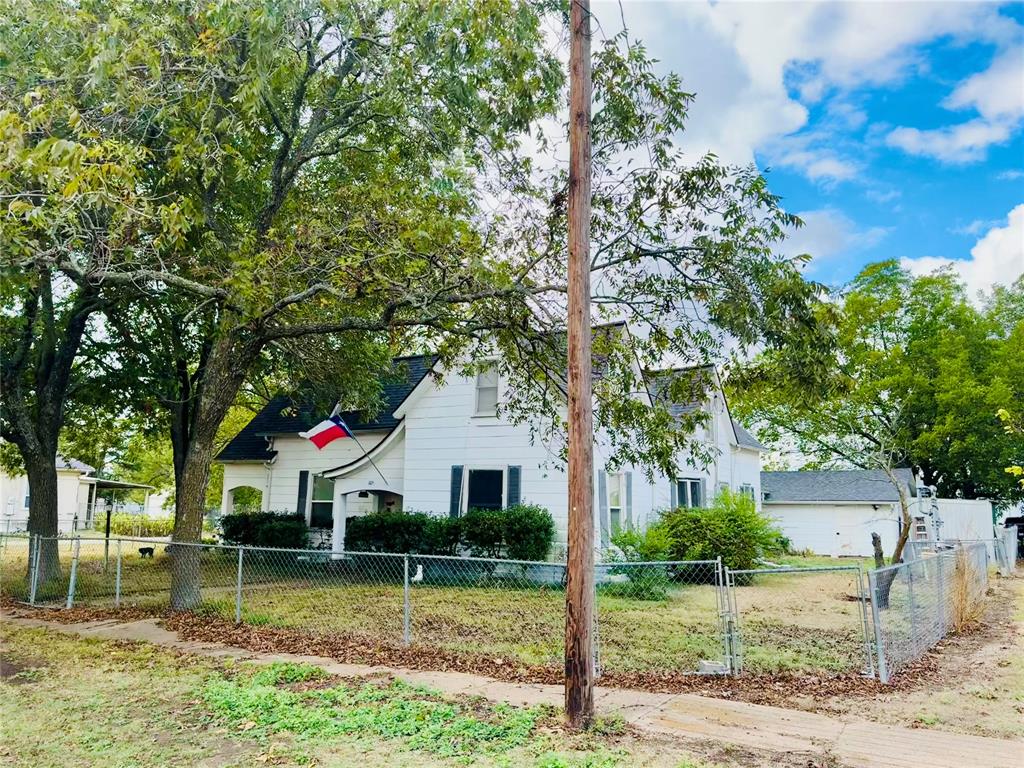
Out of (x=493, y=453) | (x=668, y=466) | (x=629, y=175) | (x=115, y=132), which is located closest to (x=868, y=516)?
A: (x=493, y=453)

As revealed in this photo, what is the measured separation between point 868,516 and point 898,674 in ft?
74.7

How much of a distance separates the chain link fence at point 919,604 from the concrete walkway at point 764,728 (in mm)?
1563

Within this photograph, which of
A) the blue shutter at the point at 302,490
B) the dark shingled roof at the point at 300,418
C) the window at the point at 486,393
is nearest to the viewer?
the window at the point at 486,393

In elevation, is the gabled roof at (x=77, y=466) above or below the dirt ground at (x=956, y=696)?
above

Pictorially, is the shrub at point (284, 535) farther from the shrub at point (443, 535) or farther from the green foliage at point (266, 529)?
the shrub at point (443, 535)

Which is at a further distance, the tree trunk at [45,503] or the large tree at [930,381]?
the large tree at [930,381]

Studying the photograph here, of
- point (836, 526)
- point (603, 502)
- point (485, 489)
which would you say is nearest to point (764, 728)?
point (603, 502)

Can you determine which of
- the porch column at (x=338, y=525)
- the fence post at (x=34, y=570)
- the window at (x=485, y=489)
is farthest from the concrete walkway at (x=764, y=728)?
the porch column at (x=338, y=525)

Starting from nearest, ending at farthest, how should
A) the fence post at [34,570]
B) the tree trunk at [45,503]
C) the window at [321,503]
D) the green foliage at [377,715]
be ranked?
the green foliage at [377,715] → the fence post at [34,570] → the tree trunk at [45,503] → the window at [321,503]

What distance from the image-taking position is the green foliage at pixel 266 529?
1789 centimetres

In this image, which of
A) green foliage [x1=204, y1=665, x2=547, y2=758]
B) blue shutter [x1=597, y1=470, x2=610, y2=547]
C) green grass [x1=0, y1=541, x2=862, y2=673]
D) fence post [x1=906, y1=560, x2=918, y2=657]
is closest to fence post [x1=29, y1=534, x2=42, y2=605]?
green grass [x1=0, y1=541, x2=862, y2=673]

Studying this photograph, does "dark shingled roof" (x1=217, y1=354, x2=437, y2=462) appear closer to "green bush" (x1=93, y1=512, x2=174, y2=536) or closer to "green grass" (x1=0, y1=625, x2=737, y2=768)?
"green grass" (x1=0, y1=625, x2=737, y2=768)

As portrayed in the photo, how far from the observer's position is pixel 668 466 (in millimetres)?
9578

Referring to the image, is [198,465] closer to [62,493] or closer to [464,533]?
[464,533]
